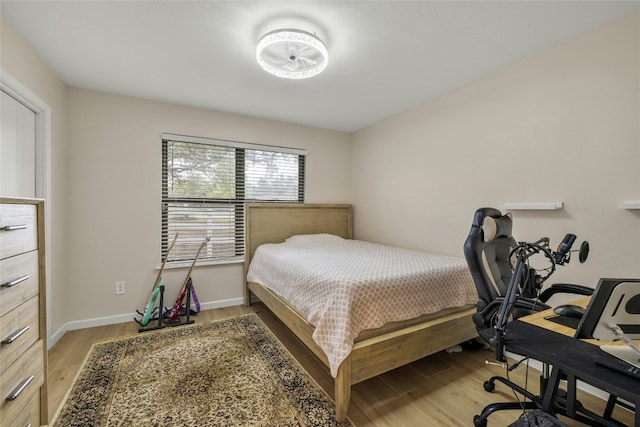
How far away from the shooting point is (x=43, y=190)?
2227 millimetres

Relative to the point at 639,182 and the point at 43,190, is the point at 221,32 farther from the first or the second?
the point at 639,182

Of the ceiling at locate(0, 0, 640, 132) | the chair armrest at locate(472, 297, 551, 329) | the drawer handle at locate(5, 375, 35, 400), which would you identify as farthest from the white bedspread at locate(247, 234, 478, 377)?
the ceiling at locate(0, 0, 640, 132)

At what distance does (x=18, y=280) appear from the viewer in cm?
122

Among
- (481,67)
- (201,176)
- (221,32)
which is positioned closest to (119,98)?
(201,176)

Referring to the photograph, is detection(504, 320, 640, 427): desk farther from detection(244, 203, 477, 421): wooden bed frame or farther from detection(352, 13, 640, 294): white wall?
detection(352, 13, 640, 294): white wall

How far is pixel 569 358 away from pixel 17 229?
88.8 inches

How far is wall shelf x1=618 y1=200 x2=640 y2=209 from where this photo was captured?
62.7 inches

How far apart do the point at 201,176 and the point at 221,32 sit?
1.77 meters

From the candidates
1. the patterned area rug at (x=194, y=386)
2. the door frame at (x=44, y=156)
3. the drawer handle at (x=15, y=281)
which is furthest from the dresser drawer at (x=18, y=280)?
the door frame at (x=44, y=156)

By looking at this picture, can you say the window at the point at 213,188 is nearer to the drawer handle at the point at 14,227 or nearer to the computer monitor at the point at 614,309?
the drawer handle at the point at 14,227

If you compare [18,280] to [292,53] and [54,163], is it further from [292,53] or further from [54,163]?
[292,53]

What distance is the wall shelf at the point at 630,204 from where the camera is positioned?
1592 mm

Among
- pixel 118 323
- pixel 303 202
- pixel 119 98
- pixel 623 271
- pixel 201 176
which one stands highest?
pixel 119 98

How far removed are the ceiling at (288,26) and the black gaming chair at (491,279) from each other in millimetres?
1230
